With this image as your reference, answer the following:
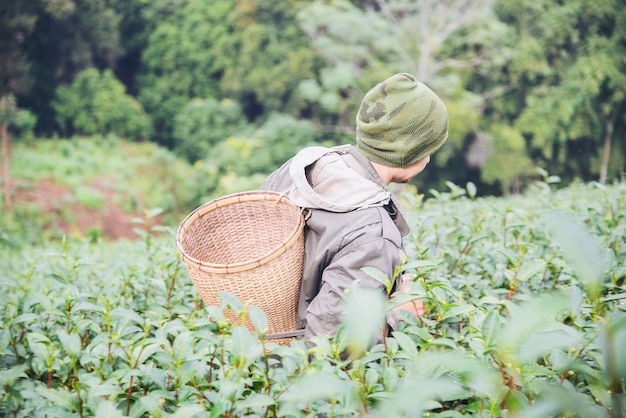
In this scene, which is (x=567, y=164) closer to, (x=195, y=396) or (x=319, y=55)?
(x=319, y=55)

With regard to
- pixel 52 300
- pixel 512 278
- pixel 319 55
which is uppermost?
pixel 512 278

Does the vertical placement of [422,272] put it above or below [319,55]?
above

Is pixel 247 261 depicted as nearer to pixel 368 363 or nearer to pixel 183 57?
pixel 368 363

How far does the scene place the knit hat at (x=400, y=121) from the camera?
5.06 feet

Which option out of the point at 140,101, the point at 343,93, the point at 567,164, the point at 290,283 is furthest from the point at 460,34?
the point at 290,283

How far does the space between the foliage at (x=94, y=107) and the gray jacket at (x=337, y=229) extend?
47.4 ft

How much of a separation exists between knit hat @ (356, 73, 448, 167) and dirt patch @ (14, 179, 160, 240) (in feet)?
31.6

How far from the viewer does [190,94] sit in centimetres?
1609

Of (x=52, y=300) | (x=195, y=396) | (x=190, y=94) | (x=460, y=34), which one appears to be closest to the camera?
(x=195, y=396)

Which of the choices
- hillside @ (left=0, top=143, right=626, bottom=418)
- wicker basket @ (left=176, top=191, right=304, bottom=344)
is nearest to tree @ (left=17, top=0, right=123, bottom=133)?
wicker basket @ (left=176, top=191, right=304, bottom=344)

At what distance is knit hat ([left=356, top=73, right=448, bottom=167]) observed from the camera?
1543 millimetres

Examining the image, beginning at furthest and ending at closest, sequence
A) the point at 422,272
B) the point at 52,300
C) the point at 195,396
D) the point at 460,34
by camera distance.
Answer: the point at 460,34, the point at 52,300, the point at 422,272, the point at 195,396

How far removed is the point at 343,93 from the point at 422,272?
42.2 ft

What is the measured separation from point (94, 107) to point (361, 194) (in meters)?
14.8
